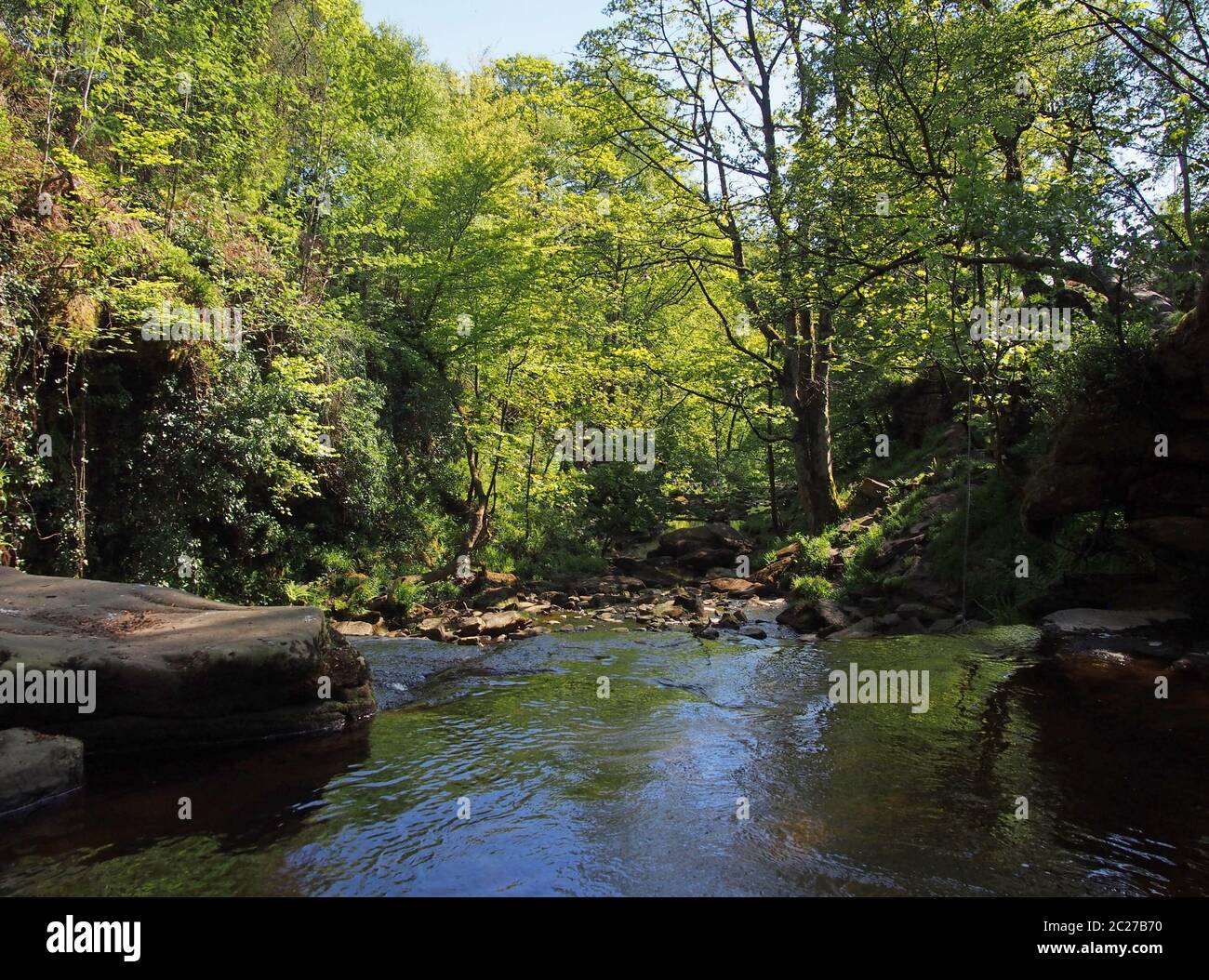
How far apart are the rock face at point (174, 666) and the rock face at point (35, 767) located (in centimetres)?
36

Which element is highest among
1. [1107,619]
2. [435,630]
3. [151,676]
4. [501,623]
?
[151,676]

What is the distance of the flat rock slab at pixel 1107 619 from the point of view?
9070 millimetres

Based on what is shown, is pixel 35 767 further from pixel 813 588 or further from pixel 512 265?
pixel 512 265

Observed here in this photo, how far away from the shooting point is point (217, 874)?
4254mm

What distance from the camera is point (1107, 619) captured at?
9367mm

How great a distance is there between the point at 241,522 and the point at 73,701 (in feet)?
28.1

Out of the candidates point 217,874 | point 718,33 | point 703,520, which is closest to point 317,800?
point 217,874

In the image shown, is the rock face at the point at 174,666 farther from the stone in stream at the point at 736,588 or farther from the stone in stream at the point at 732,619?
the stone in stream at the point at 736,588

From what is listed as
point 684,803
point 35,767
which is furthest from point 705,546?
point 35,767

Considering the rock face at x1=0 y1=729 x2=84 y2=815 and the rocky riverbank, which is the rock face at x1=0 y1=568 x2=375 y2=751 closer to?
the rocky riverbank

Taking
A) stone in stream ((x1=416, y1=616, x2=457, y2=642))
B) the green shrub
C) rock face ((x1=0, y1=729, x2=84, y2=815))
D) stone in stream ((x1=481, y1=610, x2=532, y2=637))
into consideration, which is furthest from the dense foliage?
rock face ((x1=0, y1=729, x2=84, y2=815))

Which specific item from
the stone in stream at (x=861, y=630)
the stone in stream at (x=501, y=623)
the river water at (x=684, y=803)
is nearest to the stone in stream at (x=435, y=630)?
the stone in stream at (x=501, y=623)

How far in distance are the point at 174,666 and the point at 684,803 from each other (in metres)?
4.37
